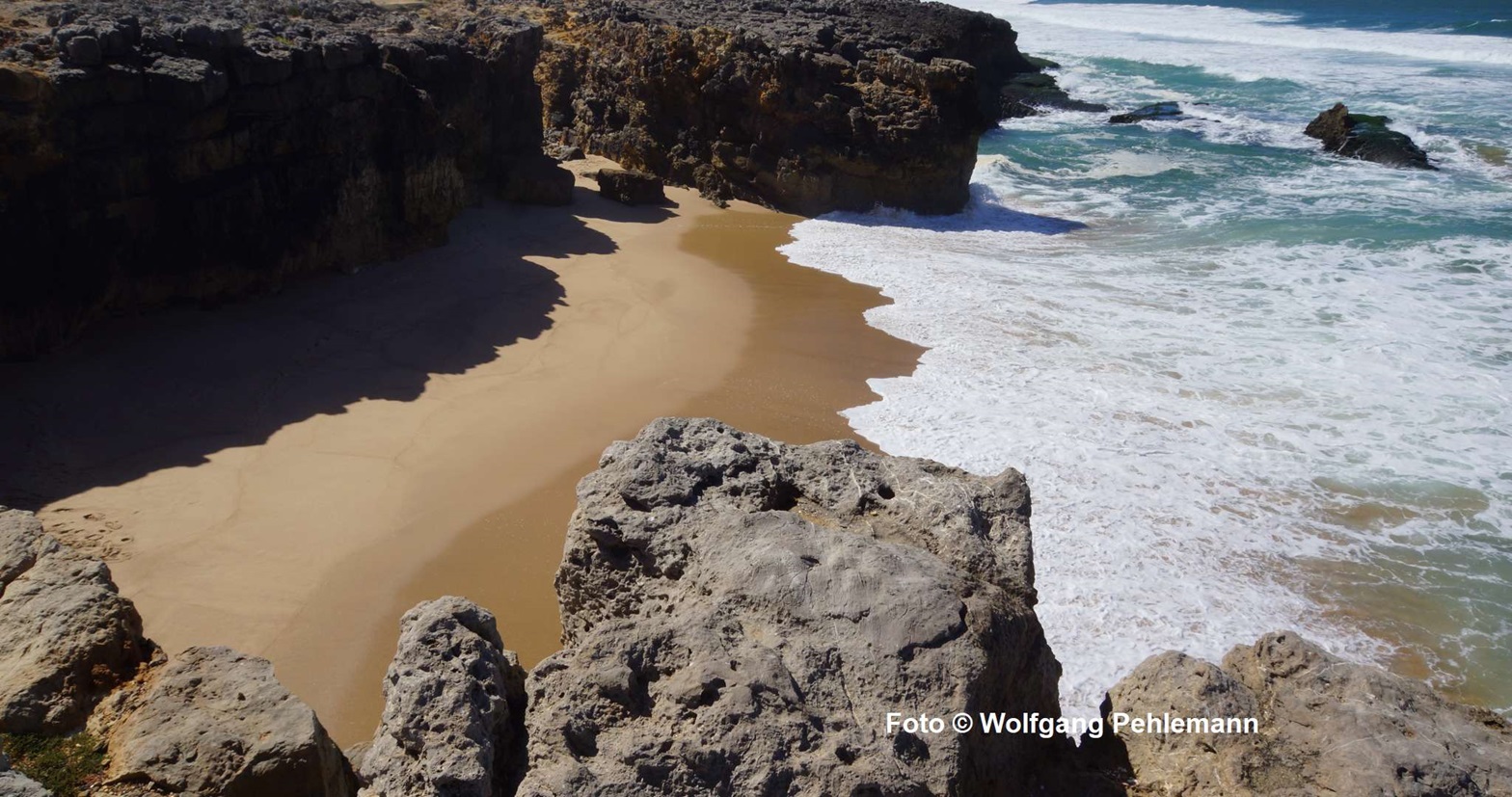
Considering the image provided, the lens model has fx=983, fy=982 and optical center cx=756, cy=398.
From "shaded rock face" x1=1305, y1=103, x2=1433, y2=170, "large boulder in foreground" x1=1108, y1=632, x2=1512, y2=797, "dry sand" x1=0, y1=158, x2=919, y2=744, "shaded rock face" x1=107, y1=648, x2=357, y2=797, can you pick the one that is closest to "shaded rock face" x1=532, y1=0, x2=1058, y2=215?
"dry sand" x1=0, y1=158, x2=919, y2=744

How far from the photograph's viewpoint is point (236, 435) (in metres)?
8.46

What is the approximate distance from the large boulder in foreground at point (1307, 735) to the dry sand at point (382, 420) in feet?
12.6

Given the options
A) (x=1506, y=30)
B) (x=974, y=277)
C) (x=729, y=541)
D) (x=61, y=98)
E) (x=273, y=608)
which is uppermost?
(x=1506, y=30)

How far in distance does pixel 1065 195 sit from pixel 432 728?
63.2 ft

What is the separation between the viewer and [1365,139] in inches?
889

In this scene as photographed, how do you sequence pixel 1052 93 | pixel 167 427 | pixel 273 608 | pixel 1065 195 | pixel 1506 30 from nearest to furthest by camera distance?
pixel 273 608
pixel 167 427
pixel 1065 195
pixel 1052 93
pixel 1506 30

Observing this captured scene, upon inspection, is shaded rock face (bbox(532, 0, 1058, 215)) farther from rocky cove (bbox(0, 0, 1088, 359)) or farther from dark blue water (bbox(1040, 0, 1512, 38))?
dark blue water (bbox(1040, 0, 1512, 38))

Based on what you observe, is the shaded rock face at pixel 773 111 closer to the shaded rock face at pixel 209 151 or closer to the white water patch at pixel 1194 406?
the white water patch at pixel 1194 406

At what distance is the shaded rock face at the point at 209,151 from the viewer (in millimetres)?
8695

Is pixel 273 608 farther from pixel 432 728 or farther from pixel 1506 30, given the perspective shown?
pixel 1506 30

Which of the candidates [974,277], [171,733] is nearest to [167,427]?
[171,733]

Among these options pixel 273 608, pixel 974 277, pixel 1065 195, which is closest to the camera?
pixel 273 608

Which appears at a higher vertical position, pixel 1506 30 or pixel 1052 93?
pixel 1506 30

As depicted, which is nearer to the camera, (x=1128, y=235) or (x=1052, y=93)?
(x=1128, y=235)
